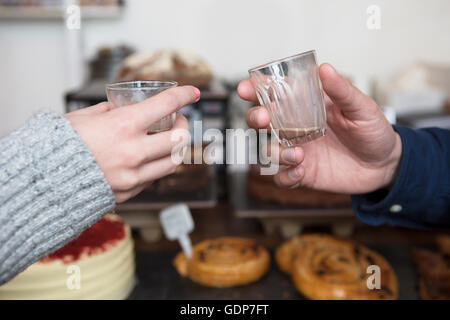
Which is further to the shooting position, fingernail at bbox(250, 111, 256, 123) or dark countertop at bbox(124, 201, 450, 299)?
dark countertop at bbox(124, 201, 450, 299)

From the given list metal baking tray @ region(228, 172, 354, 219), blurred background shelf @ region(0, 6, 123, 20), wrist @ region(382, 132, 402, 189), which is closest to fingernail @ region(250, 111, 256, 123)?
wrist @ region(382, 132, 402, 189)

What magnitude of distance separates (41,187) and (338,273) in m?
0.81

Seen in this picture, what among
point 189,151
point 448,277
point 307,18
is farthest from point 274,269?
point 307,18

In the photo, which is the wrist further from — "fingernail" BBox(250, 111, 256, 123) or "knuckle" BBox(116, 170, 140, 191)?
"knuckle" BBox(116, 170, 140, 191)

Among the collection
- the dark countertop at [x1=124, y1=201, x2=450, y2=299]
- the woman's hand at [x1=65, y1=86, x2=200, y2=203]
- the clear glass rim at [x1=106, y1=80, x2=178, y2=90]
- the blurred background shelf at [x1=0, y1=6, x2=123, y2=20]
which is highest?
the blurred background shelf at [x1=0, y1=6, x2=123, y2=20]

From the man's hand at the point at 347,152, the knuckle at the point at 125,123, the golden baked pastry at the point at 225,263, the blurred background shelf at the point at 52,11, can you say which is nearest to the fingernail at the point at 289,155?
the man's hand at the point at 347,152

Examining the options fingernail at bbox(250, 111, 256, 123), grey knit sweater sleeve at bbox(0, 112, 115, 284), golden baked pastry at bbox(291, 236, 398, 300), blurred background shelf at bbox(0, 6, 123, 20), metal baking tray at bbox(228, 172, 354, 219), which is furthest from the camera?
blurred background shelf at bbox(0, 6, 123, 20)

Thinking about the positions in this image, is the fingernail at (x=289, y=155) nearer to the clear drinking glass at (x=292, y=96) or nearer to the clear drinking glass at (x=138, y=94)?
the clear drinking glass at (x=292, y=96)

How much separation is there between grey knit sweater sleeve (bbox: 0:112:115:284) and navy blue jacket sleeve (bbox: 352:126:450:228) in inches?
25.2

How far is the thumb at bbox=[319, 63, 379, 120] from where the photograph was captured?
72 centimetres

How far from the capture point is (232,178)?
6.29 ft

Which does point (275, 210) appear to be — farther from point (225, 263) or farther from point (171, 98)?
point (171, 98)

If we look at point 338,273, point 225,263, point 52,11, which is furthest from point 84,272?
point 52,11
